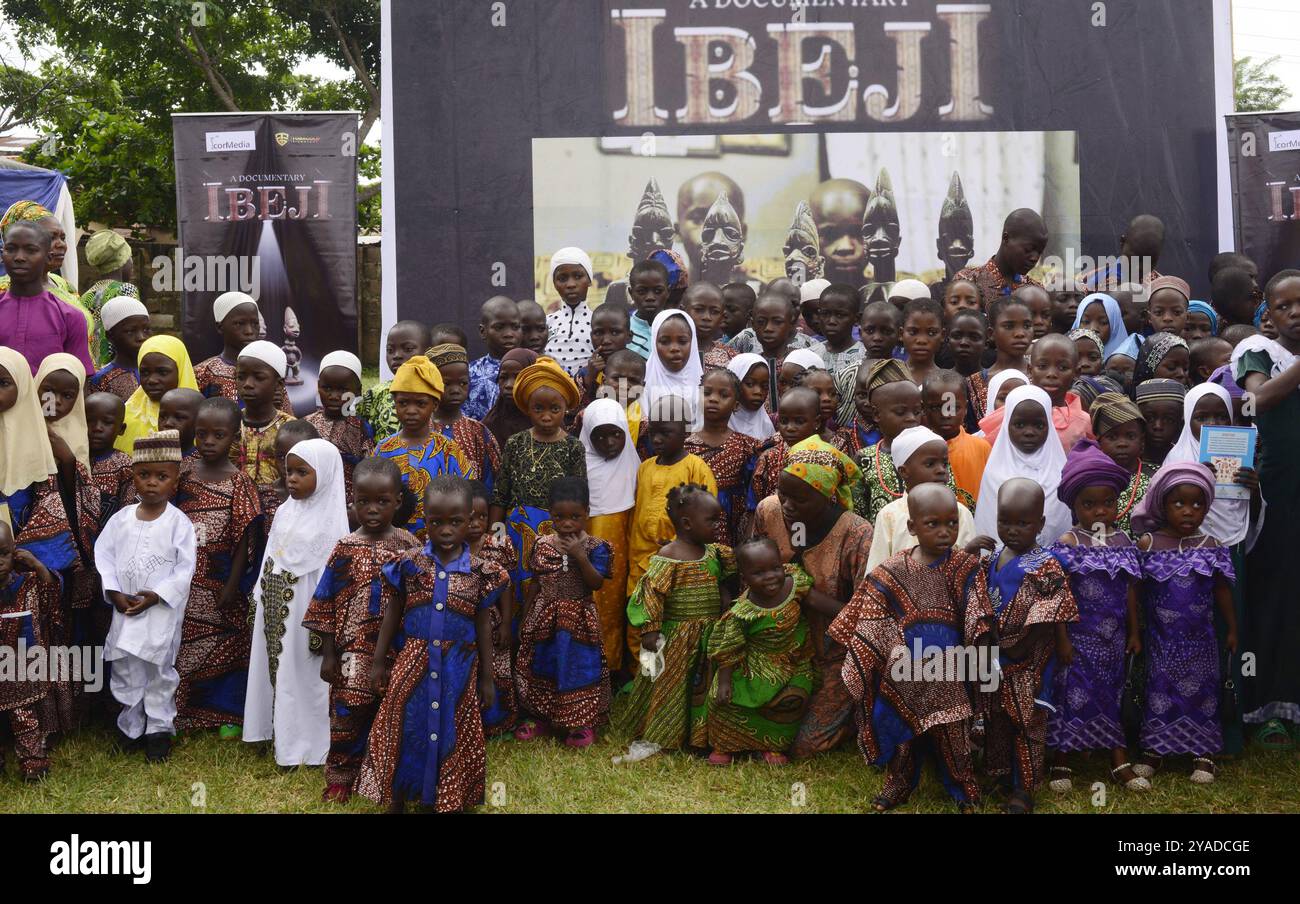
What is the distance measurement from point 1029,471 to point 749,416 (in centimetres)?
163

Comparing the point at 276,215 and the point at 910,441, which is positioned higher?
the point at 276,215

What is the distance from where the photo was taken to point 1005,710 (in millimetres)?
4996

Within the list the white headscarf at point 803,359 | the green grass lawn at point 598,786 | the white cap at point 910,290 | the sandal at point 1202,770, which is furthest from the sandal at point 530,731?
the white cap at point 910,290

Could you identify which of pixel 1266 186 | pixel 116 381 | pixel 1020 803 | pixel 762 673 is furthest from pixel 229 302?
pixel 1266 186

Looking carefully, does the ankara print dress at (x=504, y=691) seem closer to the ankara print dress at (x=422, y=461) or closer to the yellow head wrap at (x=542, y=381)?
the ankara print dress at (x=422, y=461)

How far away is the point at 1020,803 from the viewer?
16.1ft

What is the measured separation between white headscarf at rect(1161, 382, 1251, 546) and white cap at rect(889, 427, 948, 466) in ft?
3.69

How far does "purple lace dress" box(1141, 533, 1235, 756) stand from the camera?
17.5 ft

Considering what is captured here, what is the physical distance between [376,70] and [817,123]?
11.0 m

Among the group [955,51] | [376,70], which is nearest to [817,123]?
[955,51]

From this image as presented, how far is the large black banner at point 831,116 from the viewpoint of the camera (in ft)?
31.5

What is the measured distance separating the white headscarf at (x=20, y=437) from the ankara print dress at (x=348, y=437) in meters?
1.29

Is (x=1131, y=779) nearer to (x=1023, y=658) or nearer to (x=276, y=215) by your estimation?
(x=1023, y=658)

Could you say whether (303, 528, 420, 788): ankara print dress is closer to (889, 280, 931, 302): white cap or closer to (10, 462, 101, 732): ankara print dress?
(10, 462, 101, 732): ankara print dress
